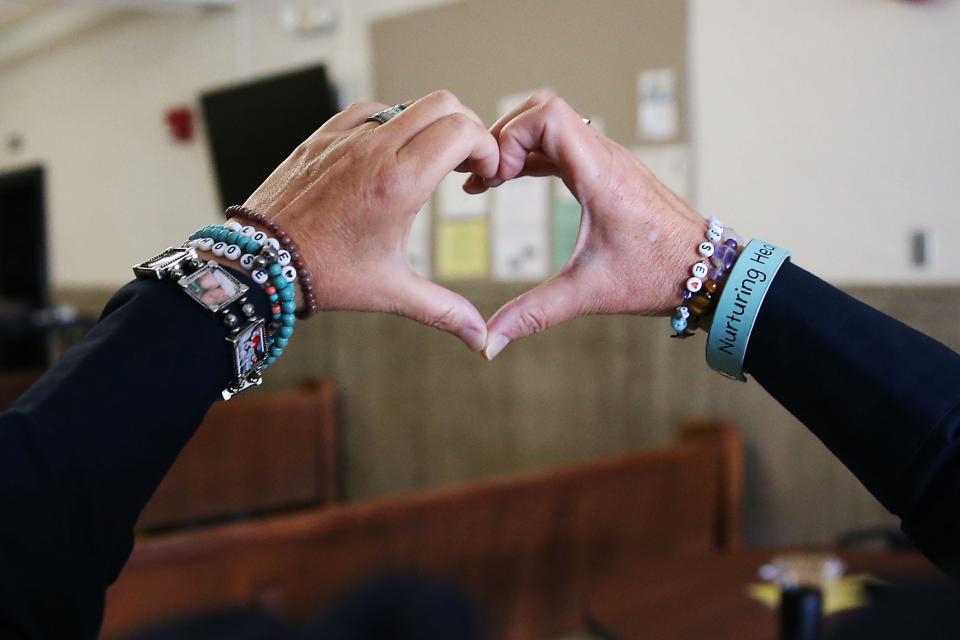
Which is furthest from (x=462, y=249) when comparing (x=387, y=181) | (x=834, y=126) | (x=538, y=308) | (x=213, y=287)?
(x=213, y=287)

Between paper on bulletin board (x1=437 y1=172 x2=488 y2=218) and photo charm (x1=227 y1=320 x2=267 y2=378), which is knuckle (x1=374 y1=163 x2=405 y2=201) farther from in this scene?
paper on bulletin board (x1=437 y1=172 x2=488 y2=218)

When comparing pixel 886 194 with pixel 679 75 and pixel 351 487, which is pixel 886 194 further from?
pixel 351 487

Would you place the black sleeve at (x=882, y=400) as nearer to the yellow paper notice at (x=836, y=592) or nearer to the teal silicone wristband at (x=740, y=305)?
the teal silicone wristband at (x=740, y=305)

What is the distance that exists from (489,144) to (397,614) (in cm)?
54

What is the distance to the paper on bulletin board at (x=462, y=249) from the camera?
146 inches

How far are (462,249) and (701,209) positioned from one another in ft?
3.49

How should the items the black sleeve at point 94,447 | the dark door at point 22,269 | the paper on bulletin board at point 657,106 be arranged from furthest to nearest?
the dark door at point 22,269 < the paper on bulletin board at point 657,106 < the black sleeve at point 94,447

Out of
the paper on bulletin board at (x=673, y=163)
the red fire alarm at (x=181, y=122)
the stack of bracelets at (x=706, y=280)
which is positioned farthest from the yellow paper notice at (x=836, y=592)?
the red fire alarm at (x=181, y=122)

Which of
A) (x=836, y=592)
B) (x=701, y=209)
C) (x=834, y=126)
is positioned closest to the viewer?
(x=836, y=592)

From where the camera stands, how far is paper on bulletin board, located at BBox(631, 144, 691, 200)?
3076 mm

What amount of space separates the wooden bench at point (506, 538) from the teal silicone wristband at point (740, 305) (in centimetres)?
91

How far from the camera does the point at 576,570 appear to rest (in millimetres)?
2463

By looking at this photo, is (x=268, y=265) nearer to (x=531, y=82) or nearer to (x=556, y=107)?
(x=556, y=107)

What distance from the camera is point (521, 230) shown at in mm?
3572
